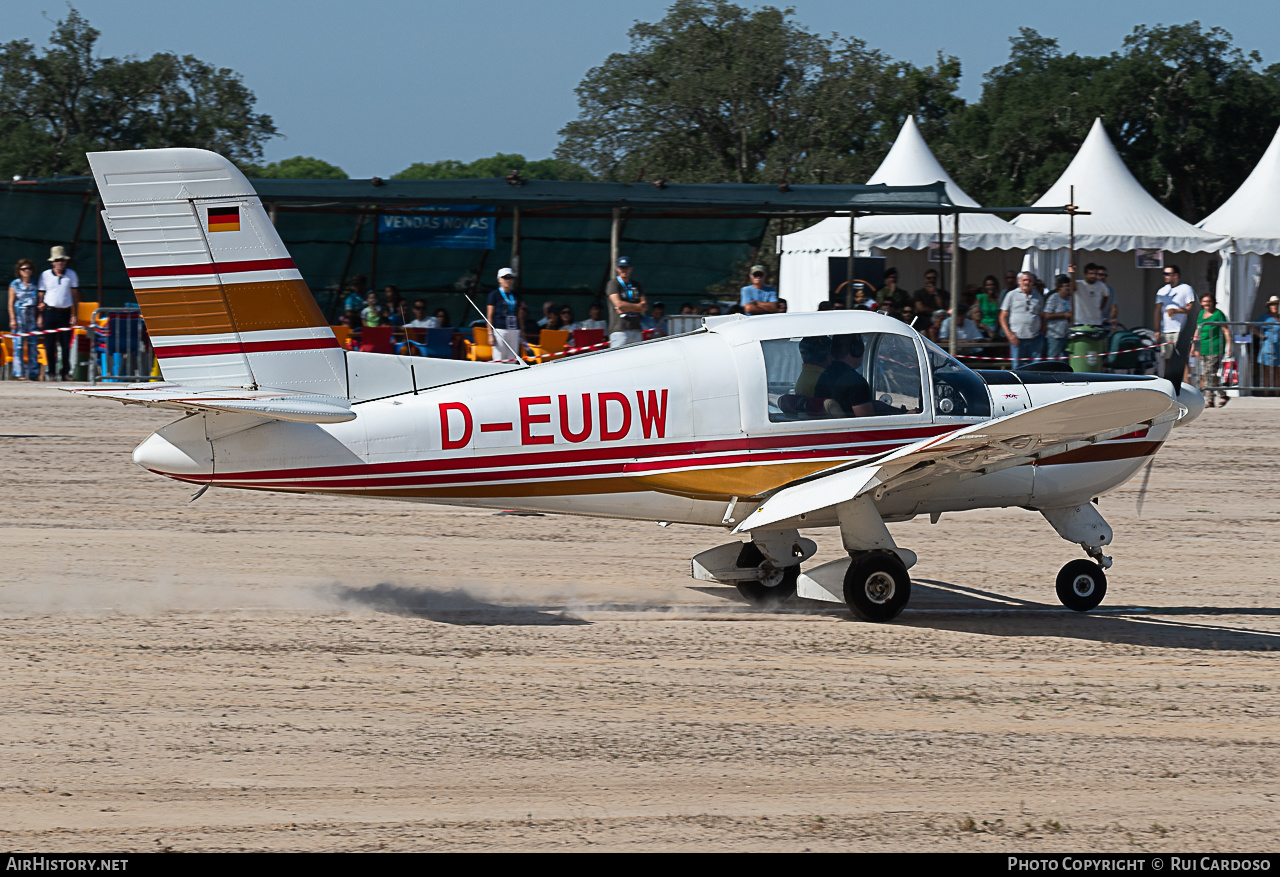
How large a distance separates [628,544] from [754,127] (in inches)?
1678

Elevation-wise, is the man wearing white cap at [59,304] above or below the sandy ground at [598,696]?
above

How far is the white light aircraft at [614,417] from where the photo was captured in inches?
309

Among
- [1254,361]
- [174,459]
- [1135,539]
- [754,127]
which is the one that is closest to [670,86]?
[754,127]

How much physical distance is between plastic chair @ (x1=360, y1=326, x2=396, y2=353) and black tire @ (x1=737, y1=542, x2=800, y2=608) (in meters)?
8.71

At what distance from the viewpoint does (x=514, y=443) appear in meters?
8.23

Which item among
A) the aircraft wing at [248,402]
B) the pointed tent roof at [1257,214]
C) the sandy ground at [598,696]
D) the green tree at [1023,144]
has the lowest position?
the sandy ground at [598,696]

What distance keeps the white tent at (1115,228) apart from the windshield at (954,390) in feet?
51.1

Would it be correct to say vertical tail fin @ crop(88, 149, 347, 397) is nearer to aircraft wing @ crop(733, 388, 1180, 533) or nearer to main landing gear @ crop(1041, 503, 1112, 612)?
aircraft wing @ crop(733, 388, 1180, 533)

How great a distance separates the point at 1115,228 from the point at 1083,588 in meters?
17.0

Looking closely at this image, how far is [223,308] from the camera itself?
794 cm

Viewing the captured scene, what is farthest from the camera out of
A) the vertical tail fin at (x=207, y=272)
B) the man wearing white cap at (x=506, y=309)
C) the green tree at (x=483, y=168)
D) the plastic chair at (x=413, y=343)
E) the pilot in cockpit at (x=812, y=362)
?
the green tree at (x=483, y=168)

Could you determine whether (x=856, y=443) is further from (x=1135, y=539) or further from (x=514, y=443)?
(x=1135, y=539)

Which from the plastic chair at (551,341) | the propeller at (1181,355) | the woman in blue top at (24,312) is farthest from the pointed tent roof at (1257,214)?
the woman in blue top at (24,312)

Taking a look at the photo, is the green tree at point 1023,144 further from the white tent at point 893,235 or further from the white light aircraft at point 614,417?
the white light aircraft at point 614,417
